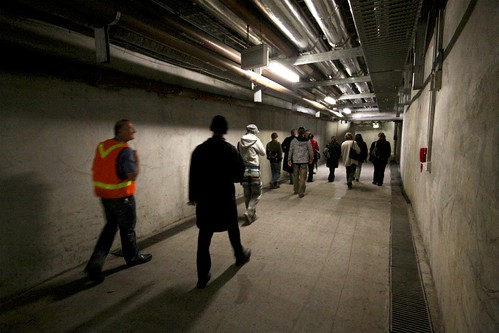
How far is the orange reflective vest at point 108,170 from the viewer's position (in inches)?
92.8

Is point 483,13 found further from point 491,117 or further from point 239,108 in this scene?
point 239,108

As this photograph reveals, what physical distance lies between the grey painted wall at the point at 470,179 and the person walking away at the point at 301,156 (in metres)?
3.34

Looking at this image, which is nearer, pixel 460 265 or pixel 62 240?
pixel 460 265

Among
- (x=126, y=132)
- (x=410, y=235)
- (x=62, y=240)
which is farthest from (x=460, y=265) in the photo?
(x=62, y=240)

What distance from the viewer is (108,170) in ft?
7.75

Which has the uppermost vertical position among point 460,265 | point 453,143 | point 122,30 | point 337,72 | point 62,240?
point 337,72

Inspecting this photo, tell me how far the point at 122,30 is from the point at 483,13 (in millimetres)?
2745

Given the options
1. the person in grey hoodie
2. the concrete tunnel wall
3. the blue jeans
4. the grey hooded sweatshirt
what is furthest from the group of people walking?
the blue jeans

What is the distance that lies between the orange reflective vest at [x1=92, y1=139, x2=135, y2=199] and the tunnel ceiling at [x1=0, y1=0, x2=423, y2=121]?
107 cm

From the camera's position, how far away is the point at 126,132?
2.51 meters

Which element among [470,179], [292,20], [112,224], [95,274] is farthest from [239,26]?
[95,274]

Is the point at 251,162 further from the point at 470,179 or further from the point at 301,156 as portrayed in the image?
the point at 470,179

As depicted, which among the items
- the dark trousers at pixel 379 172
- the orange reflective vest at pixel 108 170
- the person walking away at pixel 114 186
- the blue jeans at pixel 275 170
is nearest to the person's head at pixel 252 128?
the person walking away at pixel 114 186

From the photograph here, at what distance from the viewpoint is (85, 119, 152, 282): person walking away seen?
2369 millimetres
